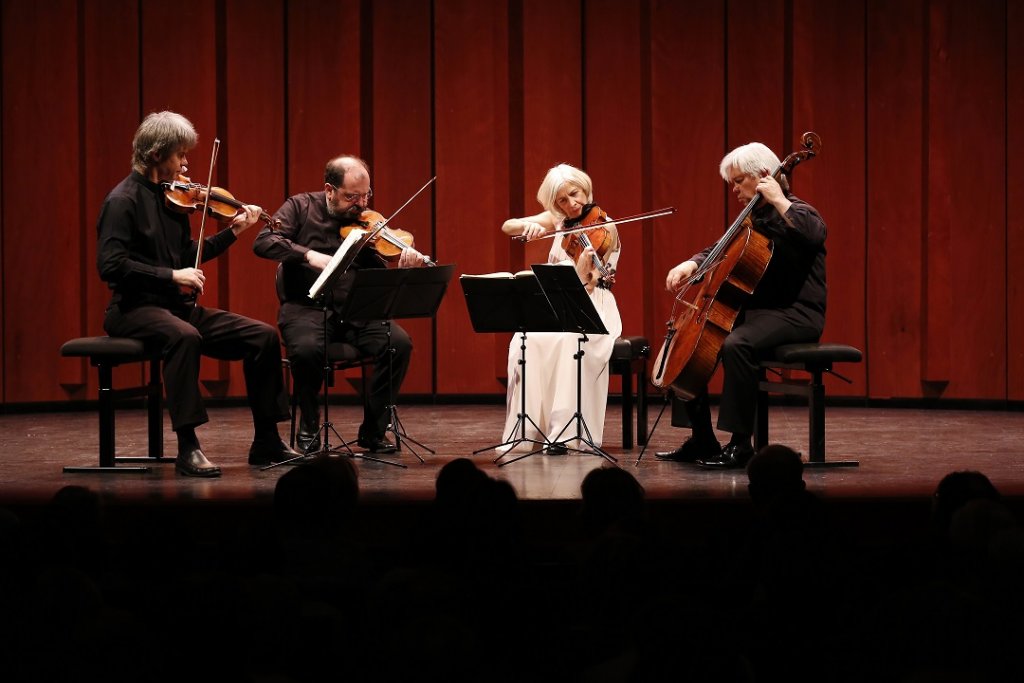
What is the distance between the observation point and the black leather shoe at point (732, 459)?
15.2 feet

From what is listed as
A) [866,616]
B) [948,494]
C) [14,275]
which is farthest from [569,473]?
[14,275]

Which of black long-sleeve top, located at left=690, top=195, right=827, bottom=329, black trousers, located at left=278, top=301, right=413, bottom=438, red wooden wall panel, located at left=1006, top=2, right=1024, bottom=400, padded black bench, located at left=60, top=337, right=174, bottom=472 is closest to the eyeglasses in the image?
black trousers, located at left=278, top=301, right=413, bottom=438

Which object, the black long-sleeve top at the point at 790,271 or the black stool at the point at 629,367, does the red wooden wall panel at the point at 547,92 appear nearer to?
the black stool at the point at 629,367

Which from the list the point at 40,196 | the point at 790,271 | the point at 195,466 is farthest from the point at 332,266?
the point at 40,196

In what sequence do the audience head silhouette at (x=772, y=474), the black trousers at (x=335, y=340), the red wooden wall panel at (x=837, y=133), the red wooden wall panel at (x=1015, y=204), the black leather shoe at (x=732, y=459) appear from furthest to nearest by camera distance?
the red wooden wall panel at (x=837, y=133) → the red wooden wall panel at (x=1015, y=204) → the black trousers at (x=335, y=340) → the black leather shoe at (x=732, y=459) → the audience head silhouette at (x=772, y=474)

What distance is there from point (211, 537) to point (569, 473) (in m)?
1.57

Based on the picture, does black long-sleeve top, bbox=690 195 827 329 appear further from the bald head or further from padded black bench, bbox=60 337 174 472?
padded black bench, bbox=60 337 174 472

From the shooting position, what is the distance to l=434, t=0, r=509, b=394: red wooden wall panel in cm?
736

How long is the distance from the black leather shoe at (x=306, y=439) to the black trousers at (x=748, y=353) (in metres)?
1.66

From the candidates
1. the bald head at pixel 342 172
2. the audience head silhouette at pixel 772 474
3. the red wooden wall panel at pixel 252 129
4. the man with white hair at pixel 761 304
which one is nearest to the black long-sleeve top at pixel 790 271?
the man with white hair at pixel 761 304

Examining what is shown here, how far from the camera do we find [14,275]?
6.88m

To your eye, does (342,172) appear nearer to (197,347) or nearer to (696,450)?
(197,347)

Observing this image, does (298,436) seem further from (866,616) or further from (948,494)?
(866,616)

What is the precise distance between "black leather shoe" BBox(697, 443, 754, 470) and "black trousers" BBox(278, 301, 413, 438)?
1391 mm
